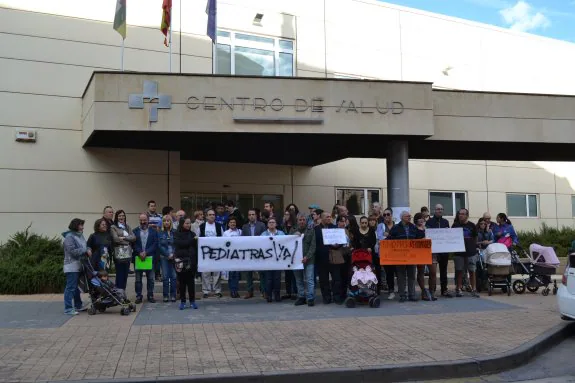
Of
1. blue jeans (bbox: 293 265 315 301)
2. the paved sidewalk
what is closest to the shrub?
the paved sidewalk

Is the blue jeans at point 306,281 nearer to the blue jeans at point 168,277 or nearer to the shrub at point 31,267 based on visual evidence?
the blue jeans at point 168,277

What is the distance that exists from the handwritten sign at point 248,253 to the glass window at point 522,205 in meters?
15.1

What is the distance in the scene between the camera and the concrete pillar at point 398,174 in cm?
1551

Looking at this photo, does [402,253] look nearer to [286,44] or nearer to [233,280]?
[233,280]

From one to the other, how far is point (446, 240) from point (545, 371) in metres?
5.23

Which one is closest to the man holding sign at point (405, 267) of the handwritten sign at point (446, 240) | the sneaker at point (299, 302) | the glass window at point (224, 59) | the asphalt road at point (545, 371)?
the handwritten sign at point (446, 240)

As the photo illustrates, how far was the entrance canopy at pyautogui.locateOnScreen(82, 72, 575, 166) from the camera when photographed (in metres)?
13.4

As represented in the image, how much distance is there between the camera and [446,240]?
12.1 meters

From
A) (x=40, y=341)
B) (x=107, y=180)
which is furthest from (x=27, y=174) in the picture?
(x=40, y=341)

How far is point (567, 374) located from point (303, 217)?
599cm

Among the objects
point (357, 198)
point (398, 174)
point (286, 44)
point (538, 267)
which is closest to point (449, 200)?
point (357, 198)

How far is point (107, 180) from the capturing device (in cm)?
1570

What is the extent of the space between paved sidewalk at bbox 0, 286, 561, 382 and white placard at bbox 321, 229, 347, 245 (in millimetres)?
1290

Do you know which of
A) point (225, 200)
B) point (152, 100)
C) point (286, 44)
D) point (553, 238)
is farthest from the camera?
point (553, 238)
